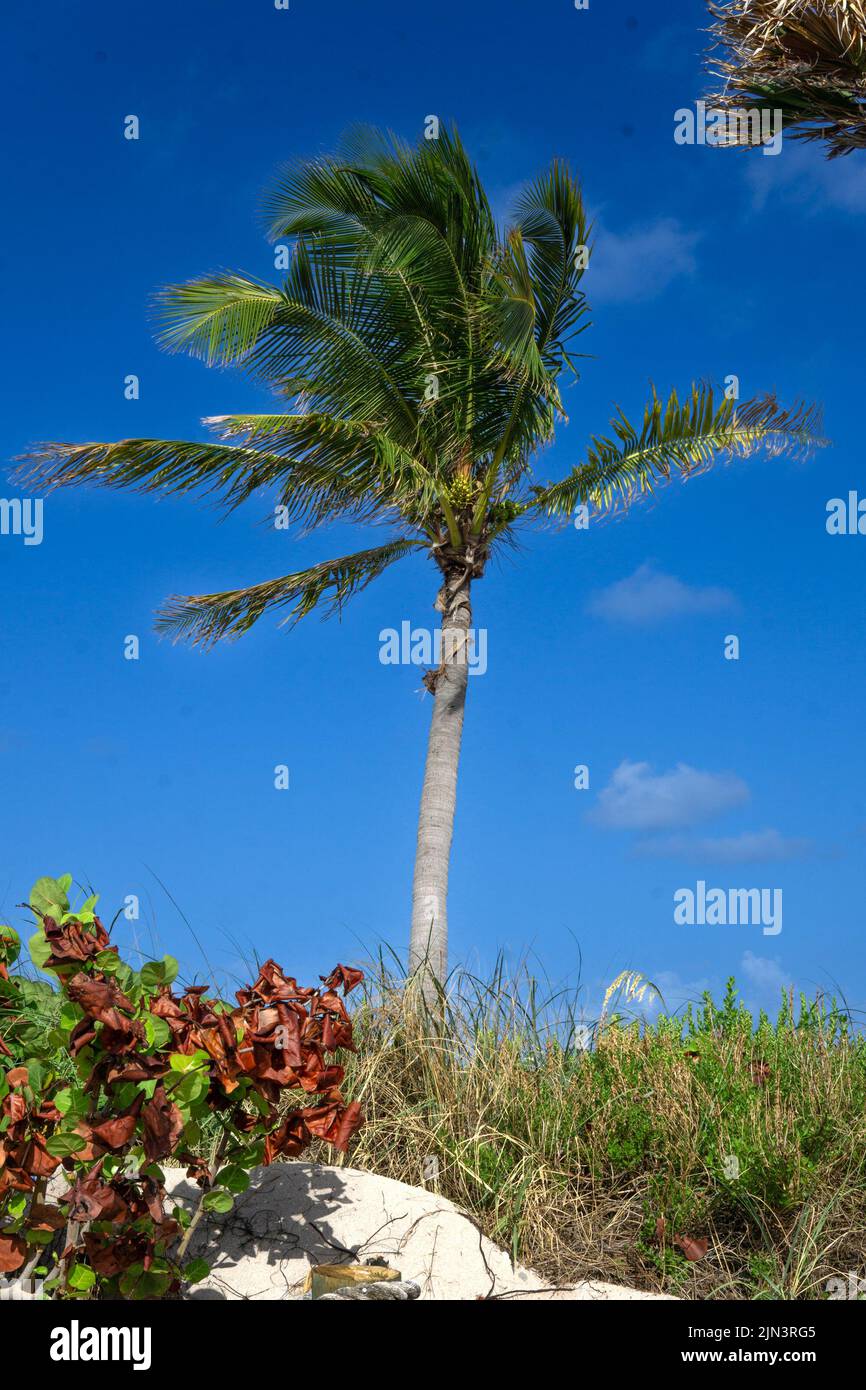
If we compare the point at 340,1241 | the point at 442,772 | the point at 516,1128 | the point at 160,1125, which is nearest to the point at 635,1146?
the point at 516,1128

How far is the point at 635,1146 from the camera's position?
5832 mm

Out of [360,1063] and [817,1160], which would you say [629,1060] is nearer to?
[817,1160]

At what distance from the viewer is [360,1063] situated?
6445 mm

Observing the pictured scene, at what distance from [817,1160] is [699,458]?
856cm

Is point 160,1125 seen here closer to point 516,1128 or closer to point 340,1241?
point 340,1241

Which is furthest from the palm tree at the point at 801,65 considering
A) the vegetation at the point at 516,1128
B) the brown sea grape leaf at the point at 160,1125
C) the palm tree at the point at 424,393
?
the brown sea grape leaf at the point at 160,1125

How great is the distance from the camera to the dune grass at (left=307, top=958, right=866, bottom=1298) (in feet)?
17.6

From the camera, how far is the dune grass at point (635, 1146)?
5359 millimetres

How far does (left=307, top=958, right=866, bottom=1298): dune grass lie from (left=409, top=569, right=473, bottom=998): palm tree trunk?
4.54 meters

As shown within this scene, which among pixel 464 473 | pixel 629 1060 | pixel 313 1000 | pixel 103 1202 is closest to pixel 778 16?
pixel 464 473

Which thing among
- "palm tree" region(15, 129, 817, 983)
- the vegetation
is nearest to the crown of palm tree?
"palm tree" region(15, 129, 817, 983)

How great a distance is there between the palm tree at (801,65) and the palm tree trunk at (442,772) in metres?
5.71

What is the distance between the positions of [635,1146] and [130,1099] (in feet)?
10.7

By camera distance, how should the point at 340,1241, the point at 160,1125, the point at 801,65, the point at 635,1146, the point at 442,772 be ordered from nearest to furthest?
the point at 160,1125 < the point at 340,1241 < the point at 635,1146 < the point at 801,65 < the point at 442,772
